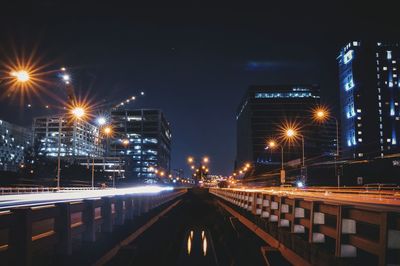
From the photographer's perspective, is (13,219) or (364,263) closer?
(13,219)

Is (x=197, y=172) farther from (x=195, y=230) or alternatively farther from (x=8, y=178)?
(x=195, y=230)

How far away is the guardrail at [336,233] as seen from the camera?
5.79 meters

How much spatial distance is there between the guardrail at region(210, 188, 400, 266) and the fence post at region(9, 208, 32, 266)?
4770mm

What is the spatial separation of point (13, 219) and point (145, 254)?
6.43m

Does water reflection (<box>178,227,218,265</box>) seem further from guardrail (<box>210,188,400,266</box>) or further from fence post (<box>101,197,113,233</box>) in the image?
fence post (<box>101,197,113,233</box>)

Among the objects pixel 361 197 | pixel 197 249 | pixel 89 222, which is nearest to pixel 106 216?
pixel 89 222

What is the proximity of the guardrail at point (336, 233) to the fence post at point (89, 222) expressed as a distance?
4.73 meters

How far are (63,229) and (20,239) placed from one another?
1.96 m

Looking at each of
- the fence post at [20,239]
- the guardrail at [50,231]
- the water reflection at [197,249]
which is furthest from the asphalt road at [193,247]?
the fence post at [20,239]

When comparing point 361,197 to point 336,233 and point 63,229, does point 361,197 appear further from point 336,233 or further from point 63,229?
point 63,229

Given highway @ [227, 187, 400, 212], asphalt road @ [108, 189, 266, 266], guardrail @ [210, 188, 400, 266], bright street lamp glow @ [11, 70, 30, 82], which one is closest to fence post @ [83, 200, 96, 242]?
asphalt road @ [108, 189, 266, 266]

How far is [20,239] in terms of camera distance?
7031 millimetres

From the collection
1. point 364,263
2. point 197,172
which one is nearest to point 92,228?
point 364,263

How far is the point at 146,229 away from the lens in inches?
744
